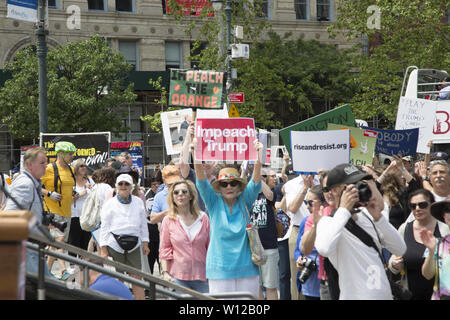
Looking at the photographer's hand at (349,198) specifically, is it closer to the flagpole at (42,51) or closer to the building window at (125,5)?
the flagpole at (42,51)

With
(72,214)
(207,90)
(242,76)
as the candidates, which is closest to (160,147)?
(242,76)

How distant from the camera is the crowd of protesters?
4941mm

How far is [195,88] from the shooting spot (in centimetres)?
914

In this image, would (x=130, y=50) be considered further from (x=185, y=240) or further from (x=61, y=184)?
(x=185, y=240)

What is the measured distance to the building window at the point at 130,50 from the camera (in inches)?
1467

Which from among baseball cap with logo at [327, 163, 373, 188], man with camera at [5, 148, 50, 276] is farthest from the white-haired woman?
baseball cap with logo at [327, 163, 373, 188]

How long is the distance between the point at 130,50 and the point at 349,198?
1323 inches

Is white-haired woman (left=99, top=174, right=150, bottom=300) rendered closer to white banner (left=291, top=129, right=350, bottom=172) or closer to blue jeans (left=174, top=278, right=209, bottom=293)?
blue jeans (left=174, top=278, right=209, bottom=293)

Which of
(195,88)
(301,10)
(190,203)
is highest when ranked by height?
(301,10)

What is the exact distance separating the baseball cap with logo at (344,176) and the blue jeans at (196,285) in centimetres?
252

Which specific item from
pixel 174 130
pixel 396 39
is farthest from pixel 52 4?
pixel 174 130

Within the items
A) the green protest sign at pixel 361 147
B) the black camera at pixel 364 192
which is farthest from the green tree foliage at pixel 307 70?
the black camera at pixel 364 192
